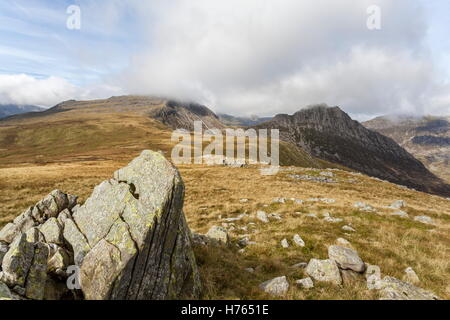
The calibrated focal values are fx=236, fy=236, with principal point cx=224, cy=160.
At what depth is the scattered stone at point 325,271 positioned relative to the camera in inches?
392

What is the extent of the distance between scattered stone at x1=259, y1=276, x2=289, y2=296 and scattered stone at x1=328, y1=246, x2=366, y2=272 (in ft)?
11.0

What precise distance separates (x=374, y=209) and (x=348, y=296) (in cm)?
1832

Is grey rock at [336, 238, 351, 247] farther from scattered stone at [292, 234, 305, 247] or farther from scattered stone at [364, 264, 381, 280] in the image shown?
scattered stone at [364, 264, 381, 280]

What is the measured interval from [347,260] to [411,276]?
2834 millimetres

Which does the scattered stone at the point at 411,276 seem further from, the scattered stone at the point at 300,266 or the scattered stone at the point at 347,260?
the scattered stone at the point at 300,266

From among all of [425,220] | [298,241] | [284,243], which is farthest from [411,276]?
[425,220]

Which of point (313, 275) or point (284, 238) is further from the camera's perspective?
point (284, 238)

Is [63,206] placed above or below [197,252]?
above

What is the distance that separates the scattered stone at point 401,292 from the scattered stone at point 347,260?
1.78 meters

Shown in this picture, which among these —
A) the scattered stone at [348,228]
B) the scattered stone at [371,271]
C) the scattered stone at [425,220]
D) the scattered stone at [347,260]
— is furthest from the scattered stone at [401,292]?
the scattered stone at [425,220]
